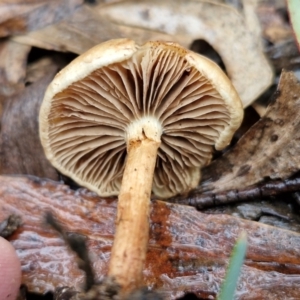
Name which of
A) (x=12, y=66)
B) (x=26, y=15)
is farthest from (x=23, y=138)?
(x=26, y=15)

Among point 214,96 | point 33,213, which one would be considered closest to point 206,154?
point 214,96

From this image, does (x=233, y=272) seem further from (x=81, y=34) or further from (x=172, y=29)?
(x=81, y=34)

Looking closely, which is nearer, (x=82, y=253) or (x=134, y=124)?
(x=82, y=253)

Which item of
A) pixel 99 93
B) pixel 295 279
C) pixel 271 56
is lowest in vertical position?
pixel 295 279

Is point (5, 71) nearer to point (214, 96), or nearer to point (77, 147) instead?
point (77, 147)

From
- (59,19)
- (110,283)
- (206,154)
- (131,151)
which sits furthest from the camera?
(59,19)

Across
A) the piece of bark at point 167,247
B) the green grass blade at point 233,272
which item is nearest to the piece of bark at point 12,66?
the piece of bark at point 167,247
